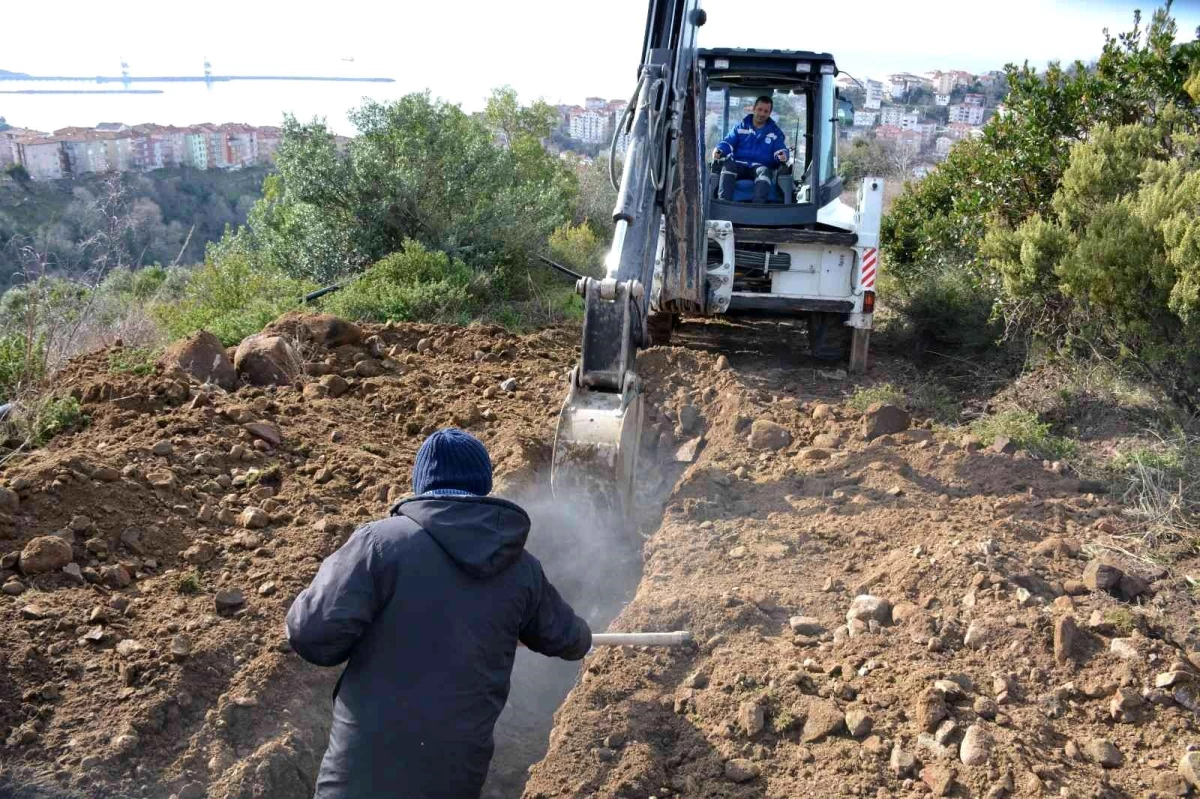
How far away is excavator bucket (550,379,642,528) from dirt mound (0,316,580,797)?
2.73 feet

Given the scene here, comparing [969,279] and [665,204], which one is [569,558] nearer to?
[665,204]

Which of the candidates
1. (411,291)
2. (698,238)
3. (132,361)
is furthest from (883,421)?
(411,291)

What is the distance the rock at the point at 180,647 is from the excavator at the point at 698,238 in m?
1.89

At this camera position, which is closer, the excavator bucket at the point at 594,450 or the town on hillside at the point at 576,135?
the excavator bucket at the point at 594,450

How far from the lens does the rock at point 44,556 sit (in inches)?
183

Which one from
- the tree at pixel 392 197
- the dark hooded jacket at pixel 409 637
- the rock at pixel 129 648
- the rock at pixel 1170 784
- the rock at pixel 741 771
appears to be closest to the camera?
the dark hooded jacket at pixel 409 637

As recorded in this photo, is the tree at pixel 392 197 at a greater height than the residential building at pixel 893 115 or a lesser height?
lesser

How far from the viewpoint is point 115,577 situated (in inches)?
186

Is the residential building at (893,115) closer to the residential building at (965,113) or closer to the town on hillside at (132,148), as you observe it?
the residential building at (965,113)

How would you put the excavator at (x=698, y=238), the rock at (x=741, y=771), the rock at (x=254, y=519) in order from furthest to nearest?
the rock at (x=254, y=519), the excavator at (x=698, y=238), the rock at (x=741, y=771)

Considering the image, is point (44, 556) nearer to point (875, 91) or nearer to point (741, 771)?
point (741, 771)

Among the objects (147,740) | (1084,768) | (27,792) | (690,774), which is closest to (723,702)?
(690,774)

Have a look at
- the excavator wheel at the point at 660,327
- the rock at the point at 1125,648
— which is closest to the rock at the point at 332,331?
the excavator wheel at the point at 660,327

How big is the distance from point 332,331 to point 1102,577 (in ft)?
20.4
